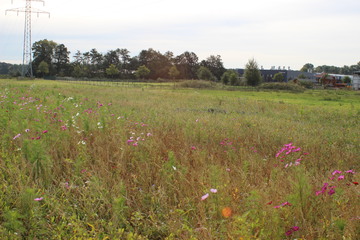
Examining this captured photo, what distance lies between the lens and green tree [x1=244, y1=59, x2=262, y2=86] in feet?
198

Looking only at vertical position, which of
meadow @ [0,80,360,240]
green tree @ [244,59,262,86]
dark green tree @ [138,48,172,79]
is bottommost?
meadow @ [0,80,360,240]

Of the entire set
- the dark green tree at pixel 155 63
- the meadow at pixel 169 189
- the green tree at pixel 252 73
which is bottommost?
the meadow at pixel 169 189

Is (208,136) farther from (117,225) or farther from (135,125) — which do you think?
(117,225)

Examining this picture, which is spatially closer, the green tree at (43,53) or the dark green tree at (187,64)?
the green tree at (43,53)

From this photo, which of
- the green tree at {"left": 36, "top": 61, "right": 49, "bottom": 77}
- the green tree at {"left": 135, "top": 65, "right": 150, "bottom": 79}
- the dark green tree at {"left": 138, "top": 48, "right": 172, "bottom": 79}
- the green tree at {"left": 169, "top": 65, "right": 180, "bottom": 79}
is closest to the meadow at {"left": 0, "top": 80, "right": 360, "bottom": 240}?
the green tree at {"left": 36, "top": 61, "right": 49, "bottom": 77}

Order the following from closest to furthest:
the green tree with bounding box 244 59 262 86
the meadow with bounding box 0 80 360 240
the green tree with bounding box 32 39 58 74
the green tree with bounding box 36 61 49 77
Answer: the meadow with bounding box 0 80 360 240, the green tree with bounding box 244 59 262 86, the green tree with bounding box 36 61 49 77, the green tree with bounding box 32 39 58 74

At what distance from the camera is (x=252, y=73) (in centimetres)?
6056

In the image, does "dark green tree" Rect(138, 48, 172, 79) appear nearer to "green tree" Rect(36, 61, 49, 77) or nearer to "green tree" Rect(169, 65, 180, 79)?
"green tree" Rect(169, 65, 180, 79)

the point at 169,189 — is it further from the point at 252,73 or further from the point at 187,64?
the point at 187,64

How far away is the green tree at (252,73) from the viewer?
60469 millimetres

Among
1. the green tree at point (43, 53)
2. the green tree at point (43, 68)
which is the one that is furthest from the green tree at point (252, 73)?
the green tree at point (43, 53)

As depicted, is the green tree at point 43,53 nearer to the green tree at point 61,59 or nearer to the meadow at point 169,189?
the green tree at point 61,59

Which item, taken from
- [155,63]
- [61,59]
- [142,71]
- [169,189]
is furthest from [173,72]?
[169,189]

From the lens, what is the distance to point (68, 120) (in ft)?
24.9
